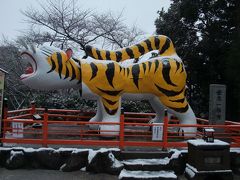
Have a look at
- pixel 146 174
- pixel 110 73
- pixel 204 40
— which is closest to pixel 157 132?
pixel 146 174

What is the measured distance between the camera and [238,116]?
15375 mm

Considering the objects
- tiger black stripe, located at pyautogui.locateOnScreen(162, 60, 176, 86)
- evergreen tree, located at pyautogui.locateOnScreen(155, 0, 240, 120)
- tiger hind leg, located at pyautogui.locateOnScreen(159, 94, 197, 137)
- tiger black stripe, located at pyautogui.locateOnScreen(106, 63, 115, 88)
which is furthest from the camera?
evergreen tree, located at pyautogui.locateOnScreen(155, 0, 240, 120)

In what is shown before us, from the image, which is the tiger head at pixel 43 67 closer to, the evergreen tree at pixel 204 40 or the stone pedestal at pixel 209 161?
the stone pedestal at pixel 209 161

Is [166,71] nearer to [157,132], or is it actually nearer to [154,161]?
[157,132]

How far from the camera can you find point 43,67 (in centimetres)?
899

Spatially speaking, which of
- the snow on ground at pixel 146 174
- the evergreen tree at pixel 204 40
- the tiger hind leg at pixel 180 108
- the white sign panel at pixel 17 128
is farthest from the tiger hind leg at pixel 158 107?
the evergreen tree at pixel 204 40

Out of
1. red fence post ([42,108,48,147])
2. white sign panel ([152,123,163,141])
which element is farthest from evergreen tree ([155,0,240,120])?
red fence post ([42,108,48,147])

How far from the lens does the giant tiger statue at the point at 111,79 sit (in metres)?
9.03

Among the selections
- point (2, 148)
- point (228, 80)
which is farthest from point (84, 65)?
point (228, 80)

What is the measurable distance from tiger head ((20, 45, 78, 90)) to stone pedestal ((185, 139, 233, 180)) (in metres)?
4.13

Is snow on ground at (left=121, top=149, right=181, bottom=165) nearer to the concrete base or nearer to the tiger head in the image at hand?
the concrete base

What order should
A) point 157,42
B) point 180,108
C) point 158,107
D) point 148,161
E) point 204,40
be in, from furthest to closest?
point 204,40
point 158,107
point 157,42
point 180,108
point 148,161

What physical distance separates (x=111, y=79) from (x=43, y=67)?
1851 mm

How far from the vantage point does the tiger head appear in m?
8.93
